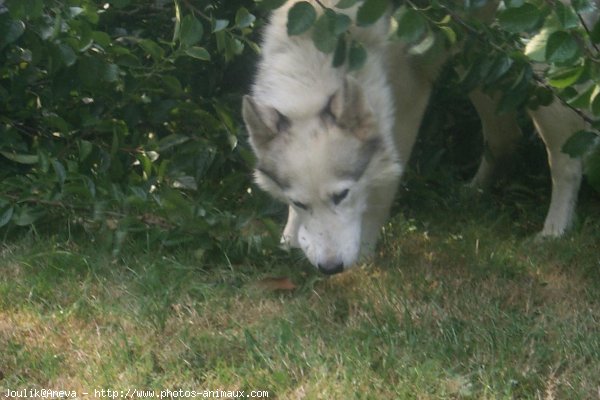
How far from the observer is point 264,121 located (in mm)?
4008

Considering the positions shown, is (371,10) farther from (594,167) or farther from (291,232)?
(291,232)

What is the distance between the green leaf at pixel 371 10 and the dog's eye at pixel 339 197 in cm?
80

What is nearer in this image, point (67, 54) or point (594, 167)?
point (594, 167)

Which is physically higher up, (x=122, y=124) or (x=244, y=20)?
(x=244, y=20)

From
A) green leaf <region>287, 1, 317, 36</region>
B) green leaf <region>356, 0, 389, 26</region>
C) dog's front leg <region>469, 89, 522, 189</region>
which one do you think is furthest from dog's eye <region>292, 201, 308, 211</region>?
dog's front leg <region>469, 89, 522, 189</region>

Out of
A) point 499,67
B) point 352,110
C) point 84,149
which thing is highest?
point 499,67

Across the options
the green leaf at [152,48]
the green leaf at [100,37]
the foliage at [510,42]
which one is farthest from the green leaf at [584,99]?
the green leaf at [100,37]

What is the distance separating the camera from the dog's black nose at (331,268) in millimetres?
3844

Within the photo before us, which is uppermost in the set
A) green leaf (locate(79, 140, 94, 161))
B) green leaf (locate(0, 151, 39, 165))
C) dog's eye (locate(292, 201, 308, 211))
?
dog's eye (locate(292, 201, 308, 211))

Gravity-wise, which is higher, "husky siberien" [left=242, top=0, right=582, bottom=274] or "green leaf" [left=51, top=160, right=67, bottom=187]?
"husky siberien" [left=242, top=0, right=582, bottom=274]

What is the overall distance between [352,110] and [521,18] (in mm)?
965

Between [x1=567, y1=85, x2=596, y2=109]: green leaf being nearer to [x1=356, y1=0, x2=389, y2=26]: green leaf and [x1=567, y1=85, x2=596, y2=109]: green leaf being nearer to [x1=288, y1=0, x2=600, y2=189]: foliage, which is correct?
[x1=288, y1=0, x2=600, y2=189]: foliage

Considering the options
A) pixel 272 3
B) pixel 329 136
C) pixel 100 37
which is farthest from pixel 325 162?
pixel 100 37

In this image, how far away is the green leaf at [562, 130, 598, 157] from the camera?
3658 mm
